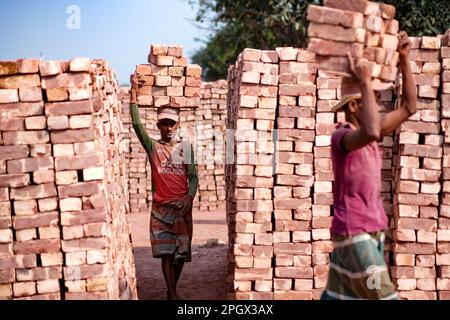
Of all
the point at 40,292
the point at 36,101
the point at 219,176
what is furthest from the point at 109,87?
the point at 219,176

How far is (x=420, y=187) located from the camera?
543cm

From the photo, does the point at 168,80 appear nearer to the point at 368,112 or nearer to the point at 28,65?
the point at 28,65

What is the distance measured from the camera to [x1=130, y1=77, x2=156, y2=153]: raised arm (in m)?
5.98

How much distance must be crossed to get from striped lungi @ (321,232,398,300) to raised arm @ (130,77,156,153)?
2945 mm

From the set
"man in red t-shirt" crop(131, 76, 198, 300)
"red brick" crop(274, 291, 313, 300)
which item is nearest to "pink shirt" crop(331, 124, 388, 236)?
"red brick" crop(274, 291, 313, 300)

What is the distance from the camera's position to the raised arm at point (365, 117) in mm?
3258

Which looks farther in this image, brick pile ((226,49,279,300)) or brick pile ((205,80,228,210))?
brick pile ((205,80,228,210))

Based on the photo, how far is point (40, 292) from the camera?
4387mm

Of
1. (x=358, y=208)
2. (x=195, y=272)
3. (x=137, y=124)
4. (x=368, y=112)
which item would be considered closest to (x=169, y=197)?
(x=137, y=124)

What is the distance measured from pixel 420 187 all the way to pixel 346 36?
2.38m

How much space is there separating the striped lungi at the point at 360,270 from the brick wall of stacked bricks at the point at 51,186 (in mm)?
1852

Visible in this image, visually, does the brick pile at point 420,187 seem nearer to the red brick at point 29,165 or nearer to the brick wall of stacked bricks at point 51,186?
the brick wall of stacked bricks at point 51,186

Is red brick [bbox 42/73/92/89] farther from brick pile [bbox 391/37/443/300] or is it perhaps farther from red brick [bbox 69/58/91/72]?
brick pile [bbox 391/37/443/300]
